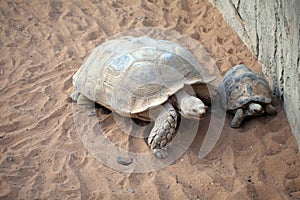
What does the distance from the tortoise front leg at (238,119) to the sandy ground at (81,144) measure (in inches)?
2.0

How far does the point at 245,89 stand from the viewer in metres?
4.43

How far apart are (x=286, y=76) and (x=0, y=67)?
3452 millimetres

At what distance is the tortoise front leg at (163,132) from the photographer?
412 centimetres

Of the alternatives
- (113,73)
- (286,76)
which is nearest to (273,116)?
(286,76)

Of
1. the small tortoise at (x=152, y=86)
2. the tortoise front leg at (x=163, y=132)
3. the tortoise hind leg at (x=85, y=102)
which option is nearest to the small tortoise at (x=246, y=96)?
the small tortoise at (x=152, y=86)

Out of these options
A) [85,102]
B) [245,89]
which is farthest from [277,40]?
[85,102]

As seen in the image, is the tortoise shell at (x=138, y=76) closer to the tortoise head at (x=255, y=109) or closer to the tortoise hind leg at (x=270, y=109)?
the tortoise head at (x=255, y=109)

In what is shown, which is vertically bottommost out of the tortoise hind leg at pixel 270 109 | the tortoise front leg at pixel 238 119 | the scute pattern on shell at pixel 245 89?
the tortoise front leg at pixel 238 119

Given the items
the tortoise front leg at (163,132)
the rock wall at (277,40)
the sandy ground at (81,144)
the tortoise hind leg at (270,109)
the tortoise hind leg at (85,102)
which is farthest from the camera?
the tortoise hind leg at (85,102)

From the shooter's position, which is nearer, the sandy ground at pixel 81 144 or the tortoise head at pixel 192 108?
the sandy ground at pixel 81 144

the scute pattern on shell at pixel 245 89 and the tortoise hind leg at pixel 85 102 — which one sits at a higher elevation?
the scute pattern on shell at pixel 245 89

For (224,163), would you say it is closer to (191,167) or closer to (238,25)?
(191,167)

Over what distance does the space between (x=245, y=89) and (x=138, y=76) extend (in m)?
1.11

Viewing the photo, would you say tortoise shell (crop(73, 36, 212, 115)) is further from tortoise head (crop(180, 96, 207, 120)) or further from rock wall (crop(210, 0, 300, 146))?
rock wall (crop(210, 0, 300, 146))
